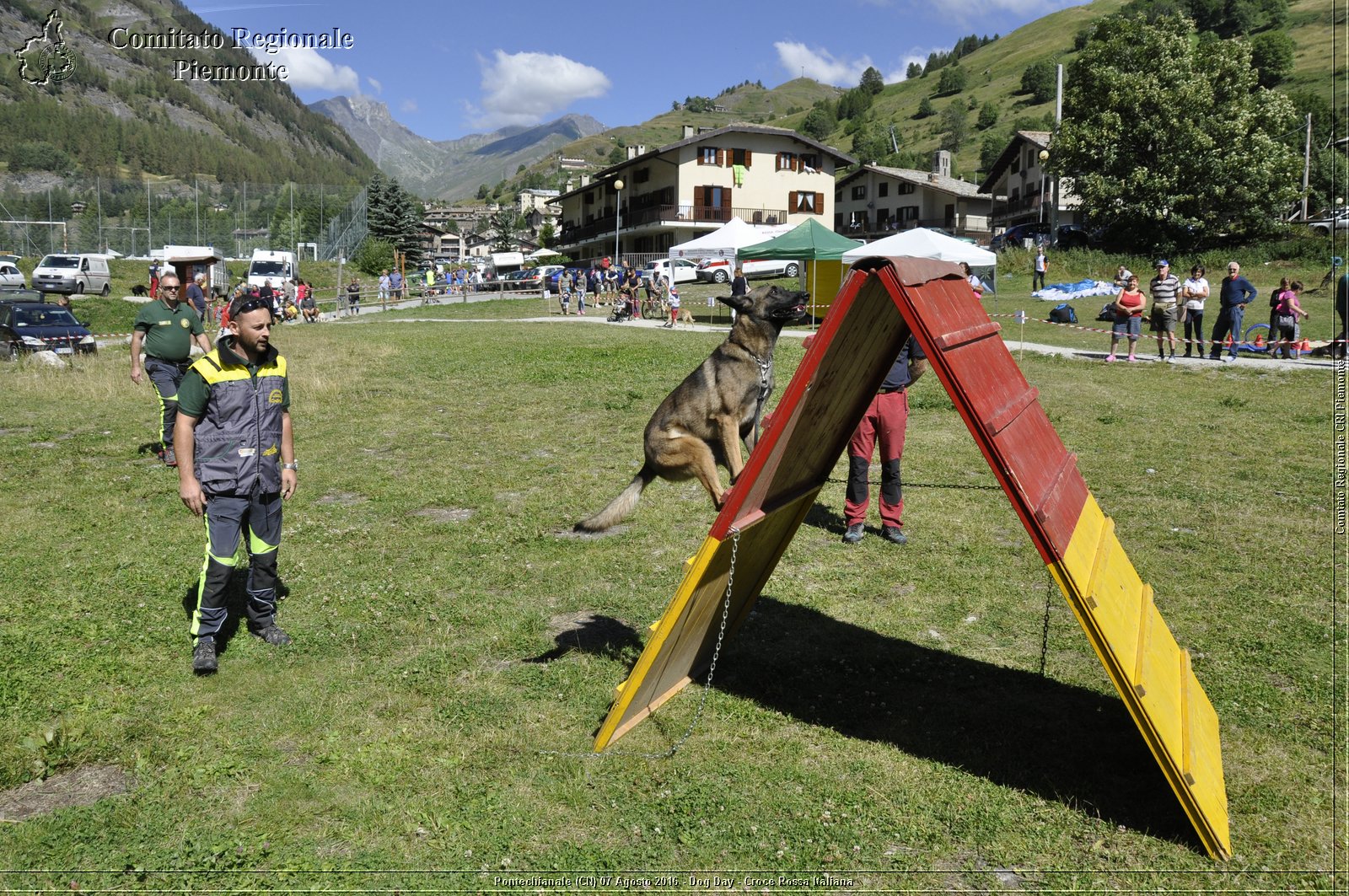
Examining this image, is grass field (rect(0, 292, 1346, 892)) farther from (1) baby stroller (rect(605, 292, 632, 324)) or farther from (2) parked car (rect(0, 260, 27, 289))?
(2) parked car (rect(0, 260, 27, 289))

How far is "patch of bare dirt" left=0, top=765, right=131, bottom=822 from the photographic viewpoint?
12.2 feet

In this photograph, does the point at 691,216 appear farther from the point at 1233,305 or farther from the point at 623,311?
the point at 1233,305

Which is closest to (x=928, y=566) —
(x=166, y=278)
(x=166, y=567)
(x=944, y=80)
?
(x=166, y=567)

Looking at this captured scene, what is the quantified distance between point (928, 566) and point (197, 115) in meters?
175

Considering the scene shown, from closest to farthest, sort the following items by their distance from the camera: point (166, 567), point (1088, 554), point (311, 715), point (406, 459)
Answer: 1. point (1088, 554)
2. point (311, 715)
3. point (166, 567)
4. point (406, 459)

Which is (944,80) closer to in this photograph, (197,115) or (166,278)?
(197,115)

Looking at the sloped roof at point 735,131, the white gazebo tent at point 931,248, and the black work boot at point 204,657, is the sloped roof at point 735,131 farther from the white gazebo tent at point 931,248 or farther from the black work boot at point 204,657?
the black work boot at point 204,657

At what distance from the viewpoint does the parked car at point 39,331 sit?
19.6m

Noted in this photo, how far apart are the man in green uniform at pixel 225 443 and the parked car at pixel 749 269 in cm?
3073

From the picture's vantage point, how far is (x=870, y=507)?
859 cm

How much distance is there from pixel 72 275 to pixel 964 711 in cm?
4253

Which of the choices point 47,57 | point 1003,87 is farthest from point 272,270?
point 1003,87

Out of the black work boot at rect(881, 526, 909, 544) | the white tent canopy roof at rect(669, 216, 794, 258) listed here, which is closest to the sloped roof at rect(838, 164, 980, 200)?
the white tent canopy roof at rect(669, 216, 794, 258)

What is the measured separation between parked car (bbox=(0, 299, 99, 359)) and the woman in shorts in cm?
2343
